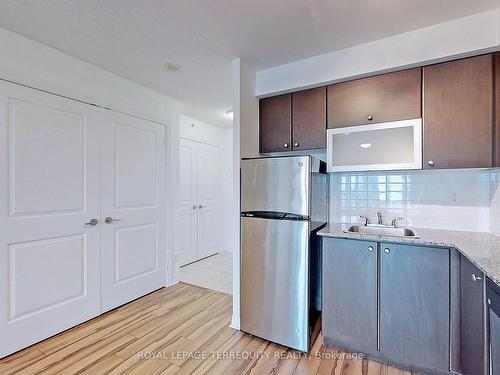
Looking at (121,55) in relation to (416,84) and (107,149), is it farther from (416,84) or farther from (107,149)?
(416,84)

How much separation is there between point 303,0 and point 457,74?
1257mm

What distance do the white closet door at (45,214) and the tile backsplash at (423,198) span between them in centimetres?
242

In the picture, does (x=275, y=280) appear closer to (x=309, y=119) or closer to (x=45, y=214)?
(x=309, y=119)

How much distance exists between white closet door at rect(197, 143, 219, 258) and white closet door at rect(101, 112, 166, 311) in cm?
127

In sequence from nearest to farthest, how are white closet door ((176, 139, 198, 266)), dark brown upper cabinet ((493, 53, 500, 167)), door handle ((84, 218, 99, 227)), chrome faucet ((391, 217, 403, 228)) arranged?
dark brown upper cabinet ((493, 53, 500, 167)) → chrome faucet ((391, 217, 403, 228)) → door handle ((84, 218, 99, 227)) → white closet door ((176, 139, 198, 266))

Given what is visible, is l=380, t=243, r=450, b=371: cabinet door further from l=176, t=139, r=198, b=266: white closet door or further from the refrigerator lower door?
l=176, t=139, r=198, b=266: white closet door

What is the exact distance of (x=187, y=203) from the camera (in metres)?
4.09

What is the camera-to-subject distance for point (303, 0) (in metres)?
1.54

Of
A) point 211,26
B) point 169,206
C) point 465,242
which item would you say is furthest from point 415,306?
point 169,206

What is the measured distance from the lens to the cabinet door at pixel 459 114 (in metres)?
1.72

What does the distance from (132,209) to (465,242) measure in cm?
294

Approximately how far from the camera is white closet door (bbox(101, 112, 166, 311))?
2498 millimetres

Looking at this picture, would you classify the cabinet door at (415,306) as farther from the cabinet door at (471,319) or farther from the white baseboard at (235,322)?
the white baseboard at (235,322)

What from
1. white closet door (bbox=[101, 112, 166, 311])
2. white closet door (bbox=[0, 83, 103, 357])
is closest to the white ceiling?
white closet door (bbox=[0, 83, 103, 357])
